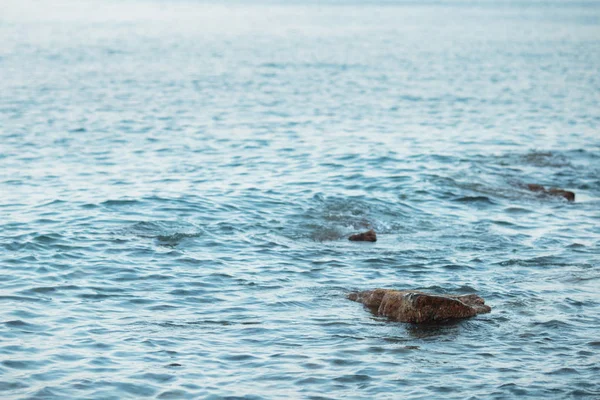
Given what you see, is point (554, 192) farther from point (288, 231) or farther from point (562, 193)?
point (288, 231)

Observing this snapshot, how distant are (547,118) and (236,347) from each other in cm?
2619

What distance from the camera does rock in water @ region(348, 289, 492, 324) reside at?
13961mm

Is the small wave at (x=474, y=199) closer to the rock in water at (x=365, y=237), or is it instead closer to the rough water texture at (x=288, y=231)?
the rough water texture at (x=288, y=231)

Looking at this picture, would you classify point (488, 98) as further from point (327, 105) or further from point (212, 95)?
point (212, 95)

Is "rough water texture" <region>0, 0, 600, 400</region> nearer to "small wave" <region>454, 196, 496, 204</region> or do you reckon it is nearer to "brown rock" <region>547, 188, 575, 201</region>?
"small wave" <region>454, 196, 496, 204</region>

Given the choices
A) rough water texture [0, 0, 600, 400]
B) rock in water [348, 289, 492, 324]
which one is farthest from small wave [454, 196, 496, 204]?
rock in water [348, 289, 492, 324]

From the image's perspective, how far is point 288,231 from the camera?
19812mm

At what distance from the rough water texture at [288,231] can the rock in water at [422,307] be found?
0.68 feet

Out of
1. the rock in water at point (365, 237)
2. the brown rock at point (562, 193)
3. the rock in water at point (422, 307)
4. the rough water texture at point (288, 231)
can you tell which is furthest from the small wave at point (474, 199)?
the rock in water at point (422, 307)

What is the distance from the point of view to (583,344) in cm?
1345

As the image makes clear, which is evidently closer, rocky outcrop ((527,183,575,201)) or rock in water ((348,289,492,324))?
rock in water ((348,289,492,324))

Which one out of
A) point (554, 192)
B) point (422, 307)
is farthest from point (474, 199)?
point (422, 307)

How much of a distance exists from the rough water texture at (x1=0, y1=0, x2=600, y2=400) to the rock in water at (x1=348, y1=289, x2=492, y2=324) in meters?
0.21

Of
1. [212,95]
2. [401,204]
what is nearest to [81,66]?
[212,95]
